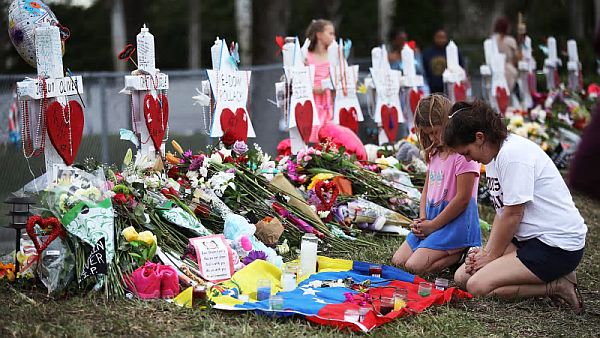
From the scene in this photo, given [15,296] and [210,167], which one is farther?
[210,167]

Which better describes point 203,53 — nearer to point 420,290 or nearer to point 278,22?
point 278,22

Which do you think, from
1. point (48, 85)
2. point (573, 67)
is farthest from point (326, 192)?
point (573, 67)

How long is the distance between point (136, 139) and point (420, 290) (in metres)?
2.23

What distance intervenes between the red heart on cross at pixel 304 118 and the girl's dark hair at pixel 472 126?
2908 mm

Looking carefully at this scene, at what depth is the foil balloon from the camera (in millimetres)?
5543

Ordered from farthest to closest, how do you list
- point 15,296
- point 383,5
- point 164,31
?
point 164,31, point 383,5, point 15,296

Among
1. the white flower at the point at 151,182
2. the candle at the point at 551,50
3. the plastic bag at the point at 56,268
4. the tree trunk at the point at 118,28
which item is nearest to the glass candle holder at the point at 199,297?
the plastic bag at the point at 56,268

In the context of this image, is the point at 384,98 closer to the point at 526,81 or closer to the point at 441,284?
the point at 526,81

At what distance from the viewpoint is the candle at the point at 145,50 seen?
5.92m

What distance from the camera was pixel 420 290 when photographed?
4883 millimetres

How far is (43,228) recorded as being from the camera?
4730mm

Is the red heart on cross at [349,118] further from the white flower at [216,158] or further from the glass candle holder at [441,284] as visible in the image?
the glass candle holder at [441,284]

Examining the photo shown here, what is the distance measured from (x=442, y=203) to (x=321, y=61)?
320cm

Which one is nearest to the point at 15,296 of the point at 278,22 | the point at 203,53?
the point at 278,22
